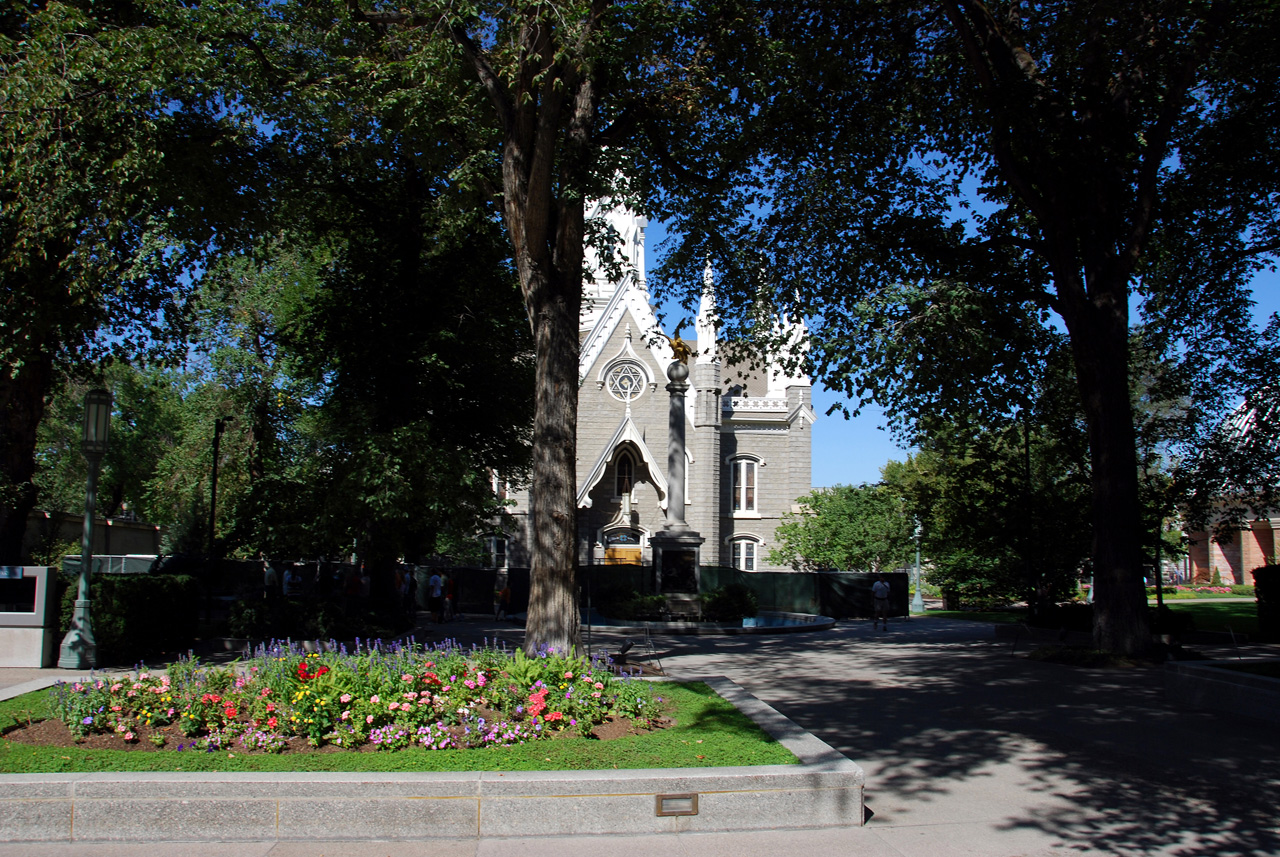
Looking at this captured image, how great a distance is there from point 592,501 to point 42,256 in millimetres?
26640

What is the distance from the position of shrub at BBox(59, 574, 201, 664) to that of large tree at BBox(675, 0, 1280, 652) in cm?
1034

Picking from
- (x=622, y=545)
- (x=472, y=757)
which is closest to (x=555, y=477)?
(x=472, y=757)

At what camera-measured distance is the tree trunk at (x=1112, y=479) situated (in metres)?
14.5

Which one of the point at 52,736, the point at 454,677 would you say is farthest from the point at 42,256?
the point at 454,677

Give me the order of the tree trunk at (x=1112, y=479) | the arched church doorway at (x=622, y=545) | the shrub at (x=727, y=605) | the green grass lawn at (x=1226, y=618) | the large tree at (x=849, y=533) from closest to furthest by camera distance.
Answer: the tree trunk at (x=1112, y=479) → the green grass lawn at (x=1226, y=618) → the shrub at (x=727, y=605) → the large tree at (x=849, y=533) → the arched church doorway at (x=622, y=545)

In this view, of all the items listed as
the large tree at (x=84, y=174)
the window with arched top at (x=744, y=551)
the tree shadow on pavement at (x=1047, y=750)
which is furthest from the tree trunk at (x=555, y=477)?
the window with arched top at (x=744, y=551)

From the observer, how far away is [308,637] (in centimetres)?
1600

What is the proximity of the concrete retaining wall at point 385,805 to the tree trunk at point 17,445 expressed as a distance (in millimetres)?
11618

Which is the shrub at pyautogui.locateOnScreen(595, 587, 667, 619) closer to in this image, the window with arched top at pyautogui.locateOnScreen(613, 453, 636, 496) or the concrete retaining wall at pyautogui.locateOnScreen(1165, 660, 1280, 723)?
the window with arched top at pyautogui.locateOnScreen(613, 453, 636, 496)

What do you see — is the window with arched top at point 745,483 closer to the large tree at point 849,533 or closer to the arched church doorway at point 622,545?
the large tree at point 849,533

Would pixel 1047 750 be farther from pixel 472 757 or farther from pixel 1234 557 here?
pixel 1234 557

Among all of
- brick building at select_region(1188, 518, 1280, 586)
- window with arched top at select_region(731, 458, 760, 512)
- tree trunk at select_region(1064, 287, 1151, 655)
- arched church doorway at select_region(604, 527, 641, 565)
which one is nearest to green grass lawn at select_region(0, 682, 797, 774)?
tree trunk at select_region(1064, 287, 1151, 655)

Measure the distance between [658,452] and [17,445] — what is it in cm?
2663

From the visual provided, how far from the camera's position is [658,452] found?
39594 mm
